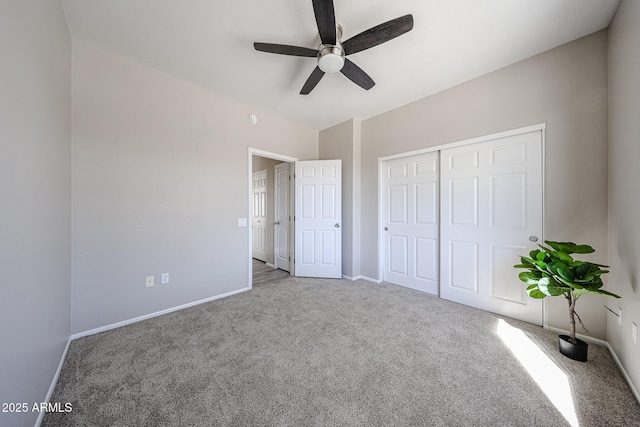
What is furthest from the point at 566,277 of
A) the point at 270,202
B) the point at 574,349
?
the point at 270,202

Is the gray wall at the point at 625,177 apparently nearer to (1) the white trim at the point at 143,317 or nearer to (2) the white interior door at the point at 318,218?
(2) the white interior door at the point at 318,218

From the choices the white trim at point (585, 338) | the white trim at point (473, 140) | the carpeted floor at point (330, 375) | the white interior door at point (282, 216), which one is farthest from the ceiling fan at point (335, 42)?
the white trim at point (585, 338)

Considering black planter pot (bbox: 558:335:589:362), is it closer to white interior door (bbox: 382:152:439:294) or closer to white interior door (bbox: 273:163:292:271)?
white interior door (bbox: 382:152:439:294)

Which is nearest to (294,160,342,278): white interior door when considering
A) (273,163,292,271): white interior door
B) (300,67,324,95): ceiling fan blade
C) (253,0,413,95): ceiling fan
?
(273,163,292,271): white interior door

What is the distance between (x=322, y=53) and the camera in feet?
5.91

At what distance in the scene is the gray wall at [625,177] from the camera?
143 cm

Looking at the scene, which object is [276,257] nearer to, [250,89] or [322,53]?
[250,89]

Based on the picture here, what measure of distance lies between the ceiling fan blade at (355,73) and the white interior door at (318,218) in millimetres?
1615

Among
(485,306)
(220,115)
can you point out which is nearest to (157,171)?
(220,115)

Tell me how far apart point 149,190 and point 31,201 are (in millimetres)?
1279

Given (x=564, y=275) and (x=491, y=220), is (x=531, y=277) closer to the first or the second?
(x=564, y=275)

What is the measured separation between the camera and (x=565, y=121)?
2053mm

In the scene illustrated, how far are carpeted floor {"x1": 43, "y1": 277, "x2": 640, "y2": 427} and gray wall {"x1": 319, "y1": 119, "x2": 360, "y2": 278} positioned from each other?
4.45ft

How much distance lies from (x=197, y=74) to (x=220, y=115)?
1.71 feet
